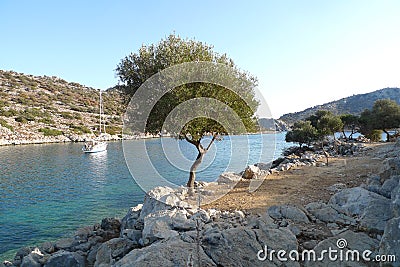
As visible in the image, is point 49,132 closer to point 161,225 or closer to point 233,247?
point 161,225

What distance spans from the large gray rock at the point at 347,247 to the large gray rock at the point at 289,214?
79.1 inches

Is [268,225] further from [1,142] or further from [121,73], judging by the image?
[1,142]

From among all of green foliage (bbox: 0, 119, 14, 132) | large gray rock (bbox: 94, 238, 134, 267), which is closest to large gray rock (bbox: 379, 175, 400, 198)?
large gray rock (bbox: 94, 238, 134, 267)

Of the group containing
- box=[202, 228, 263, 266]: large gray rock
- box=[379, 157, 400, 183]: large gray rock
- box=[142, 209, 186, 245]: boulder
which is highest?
box=[379, 157, 400, 183]: large gray rock

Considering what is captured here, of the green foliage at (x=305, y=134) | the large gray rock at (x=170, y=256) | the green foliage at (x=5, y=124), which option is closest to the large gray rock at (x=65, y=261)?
the large gray rock at (x=170, y=256)

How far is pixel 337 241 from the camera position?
652cm

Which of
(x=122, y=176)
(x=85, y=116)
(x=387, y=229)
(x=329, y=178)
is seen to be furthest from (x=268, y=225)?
(x=85, y=116)

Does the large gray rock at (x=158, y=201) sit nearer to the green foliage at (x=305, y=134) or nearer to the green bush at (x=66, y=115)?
the green foliage at (x=305, y=134)

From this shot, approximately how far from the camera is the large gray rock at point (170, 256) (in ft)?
20.5

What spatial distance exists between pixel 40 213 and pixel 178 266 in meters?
18.0

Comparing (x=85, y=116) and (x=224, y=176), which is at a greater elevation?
(x=85, y=116)

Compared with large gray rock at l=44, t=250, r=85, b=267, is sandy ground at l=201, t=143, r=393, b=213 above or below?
above

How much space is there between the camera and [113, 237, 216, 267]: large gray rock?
20.5 feet

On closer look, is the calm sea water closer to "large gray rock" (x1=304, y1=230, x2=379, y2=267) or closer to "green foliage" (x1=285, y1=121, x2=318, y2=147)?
"large gray rock" (x1=304, y1=230, x2=379, y2=267)
